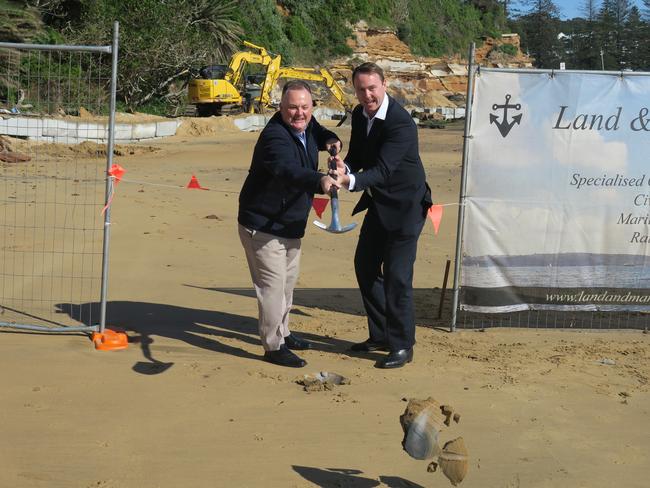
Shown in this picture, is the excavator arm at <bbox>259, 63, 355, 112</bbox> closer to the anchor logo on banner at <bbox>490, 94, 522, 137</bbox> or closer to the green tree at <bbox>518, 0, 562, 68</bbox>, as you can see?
the anchor logo on banner at <bbox>490, 94, 522, 137</bbox>

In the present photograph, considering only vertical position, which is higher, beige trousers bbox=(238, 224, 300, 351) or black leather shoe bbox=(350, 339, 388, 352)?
beige trousers bbox=(238, 224, 300, 351)

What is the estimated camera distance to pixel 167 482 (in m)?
4.37

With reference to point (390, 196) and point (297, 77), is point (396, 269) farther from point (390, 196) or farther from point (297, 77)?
point (297, 77)

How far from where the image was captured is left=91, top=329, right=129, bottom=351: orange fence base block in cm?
650

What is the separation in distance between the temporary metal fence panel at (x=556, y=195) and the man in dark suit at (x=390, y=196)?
3.01ft

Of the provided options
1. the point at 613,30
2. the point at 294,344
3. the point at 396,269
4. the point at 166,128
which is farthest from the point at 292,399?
the point at 613,30

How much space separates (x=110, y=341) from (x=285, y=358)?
1.31m

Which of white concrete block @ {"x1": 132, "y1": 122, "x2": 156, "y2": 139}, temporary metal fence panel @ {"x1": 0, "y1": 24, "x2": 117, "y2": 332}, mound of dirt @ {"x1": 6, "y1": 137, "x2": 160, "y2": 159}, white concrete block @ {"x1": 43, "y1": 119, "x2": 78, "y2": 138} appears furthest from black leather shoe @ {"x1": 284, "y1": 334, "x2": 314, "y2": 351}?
white concrete block @ {"x1": 132, "y1": 122, "x2": 156, "y2": 139}

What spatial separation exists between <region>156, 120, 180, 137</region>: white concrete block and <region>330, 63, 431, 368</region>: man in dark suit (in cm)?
1915

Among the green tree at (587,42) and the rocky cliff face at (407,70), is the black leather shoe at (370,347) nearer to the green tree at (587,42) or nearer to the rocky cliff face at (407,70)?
the rocky cliff face at (407,70)

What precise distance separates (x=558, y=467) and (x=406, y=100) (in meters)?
47.7

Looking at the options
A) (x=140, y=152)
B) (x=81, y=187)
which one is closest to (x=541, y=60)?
(x=140, y=152)

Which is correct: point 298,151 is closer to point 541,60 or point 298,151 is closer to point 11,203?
point 11,203

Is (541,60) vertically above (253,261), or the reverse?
(541,60)
